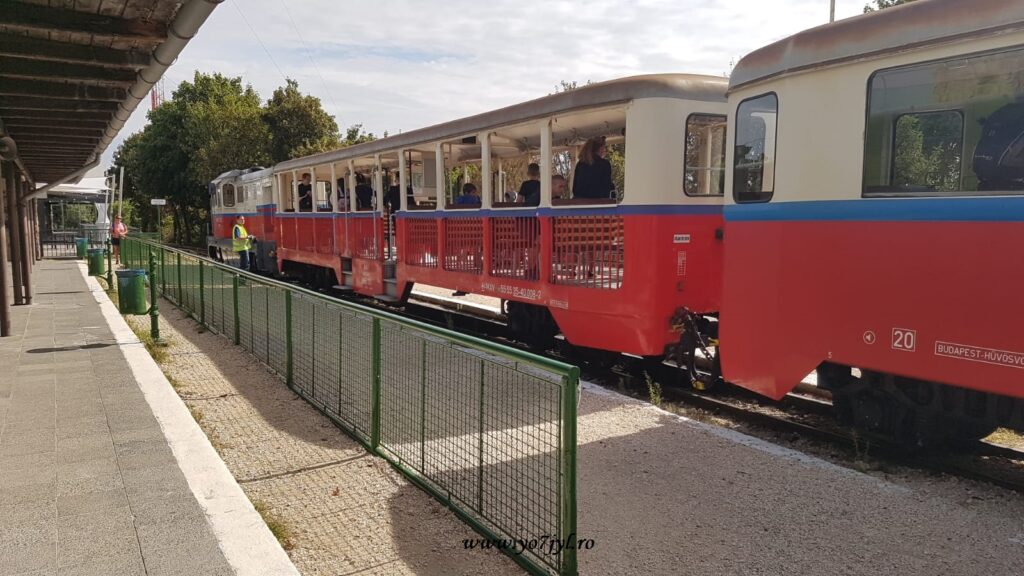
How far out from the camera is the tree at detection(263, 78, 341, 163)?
109 ft

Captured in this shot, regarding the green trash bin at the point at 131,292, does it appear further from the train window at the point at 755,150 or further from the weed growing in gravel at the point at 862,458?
the weed growing in gravel at the point at 862,458

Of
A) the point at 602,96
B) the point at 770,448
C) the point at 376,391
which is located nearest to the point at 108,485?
the point at 376,391

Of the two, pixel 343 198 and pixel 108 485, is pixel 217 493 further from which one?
pixel 343 198

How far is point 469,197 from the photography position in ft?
32.6

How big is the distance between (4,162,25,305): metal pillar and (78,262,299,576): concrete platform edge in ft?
22.4

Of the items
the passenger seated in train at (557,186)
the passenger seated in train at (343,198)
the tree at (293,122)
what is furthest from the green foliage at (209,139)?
the passenger seated in train at (557,186)

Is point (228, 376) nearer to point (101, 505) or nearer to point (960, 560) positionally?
point (101, 505)

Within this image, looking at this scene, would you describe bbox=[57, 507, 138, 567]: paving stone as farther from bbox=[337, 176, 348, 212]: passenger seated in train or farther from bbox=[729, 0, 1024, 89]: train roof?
bbox=[337, 176, 348, 212]: passenger seated in train

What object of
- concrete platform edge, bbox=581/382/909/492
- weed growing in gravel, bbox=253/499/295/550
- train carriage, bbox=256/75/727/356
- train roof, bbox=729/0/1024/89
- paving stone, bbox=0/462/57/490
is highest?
train roof, bbox=729/0/1024/89

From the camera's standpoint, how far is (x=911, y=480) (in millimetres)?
A: 5020

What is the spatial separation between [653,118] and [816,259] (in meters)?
2.41

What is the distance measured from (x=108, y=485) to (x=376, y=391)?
1859mm

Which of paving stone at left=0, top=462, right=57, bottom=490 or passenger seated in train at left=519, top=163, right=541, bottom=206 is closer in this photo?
paving stone at left=0, top=462, right=57, bottom=490

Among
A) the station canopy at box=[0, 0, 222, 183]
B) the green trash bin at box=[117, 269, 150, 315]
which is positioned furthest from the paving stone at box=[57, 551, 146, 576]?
the green trash bin at box=[117, 269, 150, 315]
